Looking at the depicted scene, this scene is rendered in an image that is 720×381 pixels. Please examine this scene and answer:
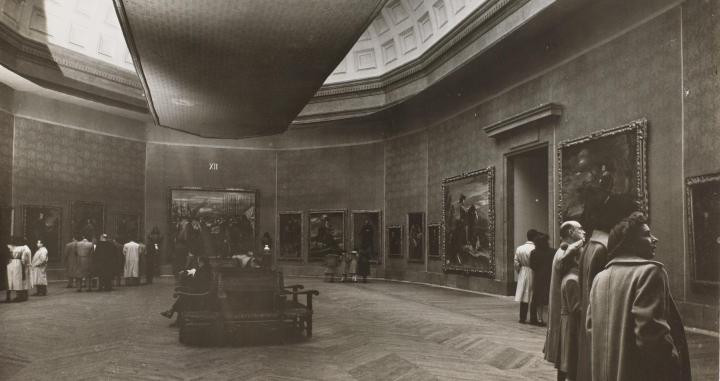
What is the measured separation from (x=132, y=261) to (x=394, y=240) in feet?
28.0

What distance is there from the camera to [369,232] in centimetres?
2136

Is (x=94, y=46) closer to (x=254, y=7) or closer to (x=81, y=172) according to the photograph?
(x=81, y=172)

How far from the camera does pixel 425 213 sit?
61.1ft

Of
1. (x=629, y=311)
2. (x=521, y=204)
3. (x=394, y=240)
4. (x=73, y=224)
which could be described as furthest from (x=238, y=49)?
(x=73, y=224)

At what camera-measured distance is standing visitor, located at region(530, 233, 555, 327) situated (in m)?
9.33

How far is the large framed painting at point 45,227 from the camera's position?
1716 centimetres

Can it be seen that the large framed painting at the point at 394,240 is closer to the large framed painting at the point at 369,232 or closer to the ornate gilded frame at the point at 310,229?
the large framed painting at the point at 369,232

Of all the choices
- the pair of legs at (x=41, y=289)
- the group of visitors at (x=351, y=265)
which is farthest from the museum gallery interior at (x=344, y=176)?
the group of visitors at (x=351, y=265)

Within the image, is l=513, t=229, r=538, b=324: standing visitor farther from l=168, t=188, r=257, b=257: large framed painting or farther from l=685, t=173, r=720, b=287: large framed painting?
l=168, t=188, r=257, b=257: large framed painting

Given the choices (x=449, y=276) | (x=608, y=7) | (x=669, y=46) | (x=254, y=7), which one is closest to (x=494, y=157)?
(x=449, y=276)

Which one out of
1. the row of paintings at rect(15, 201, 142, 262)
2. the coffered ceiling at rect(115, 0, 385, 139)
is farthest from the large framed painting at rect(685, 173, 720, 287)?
the row of paintings at rect(15, 201, 142, 262)

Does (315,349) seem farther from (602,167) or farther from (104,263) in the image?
(104,263)

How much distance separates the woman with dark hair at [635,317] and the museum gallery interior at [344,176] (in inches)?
1.6

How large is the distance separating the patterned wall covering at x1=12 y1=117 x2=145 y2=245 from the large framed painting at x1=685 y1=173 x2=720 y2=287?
1678cm
